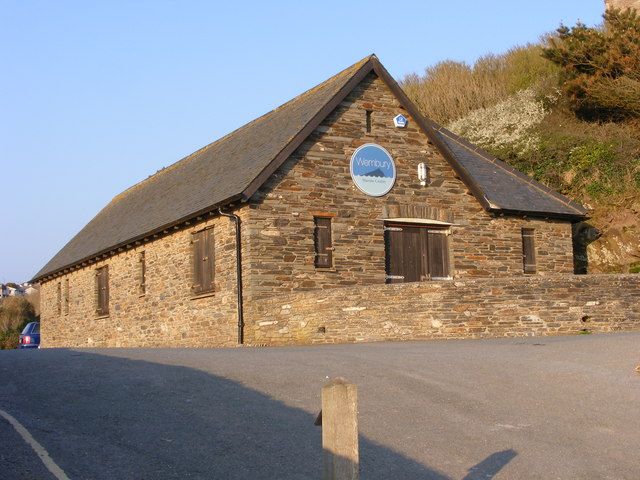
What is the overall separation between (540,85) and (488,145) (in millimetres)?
4728

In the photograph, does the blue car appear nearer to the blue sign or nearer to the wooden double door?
the wooden double door

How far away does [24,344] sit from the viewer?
3966 cm

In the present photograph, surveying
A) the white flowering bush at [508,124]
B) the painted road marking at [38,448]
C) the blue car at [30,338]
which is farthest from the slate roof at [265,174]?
the painted road marking at [38,448]

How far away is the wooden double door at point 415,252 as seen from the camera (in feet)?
79.0

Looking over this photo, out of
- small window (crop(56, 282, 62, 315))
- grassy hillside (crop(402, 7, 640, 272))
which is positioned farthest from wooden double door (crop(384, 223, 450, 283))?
small window (crop(56, 282, 62, 315))

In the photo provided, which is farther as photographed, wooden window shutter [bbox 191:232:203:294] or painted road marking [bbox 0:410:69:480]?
wooden window shutter [bbox 191:232:203:294]

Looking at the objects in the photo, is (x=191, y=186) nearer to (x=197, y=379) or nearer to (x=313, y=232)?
(x=313, y=232)

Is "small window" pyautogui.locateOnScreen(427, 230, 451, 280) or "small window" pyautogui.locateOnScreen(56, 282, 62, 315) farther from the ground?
"small window" pyautogui.locateOnScreen(427, 230, 451, 280)

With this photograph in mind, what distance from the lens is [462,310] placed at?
1898 centimetres

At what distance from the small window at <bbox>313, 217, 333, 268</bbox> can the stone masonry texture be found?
18 cm

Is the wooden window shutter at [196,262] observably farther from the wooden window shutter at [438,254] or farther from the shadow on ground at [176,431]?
the shadow on ground at [176,431]

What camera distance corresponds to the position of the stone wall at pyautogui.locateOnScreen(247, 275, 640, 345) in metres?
18.9

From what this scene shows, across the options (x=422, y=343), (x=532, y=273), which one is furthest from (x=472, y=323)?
(x=532, y=273)

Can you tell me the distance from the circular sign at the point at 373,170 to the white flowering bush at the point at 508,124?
12.3 m
